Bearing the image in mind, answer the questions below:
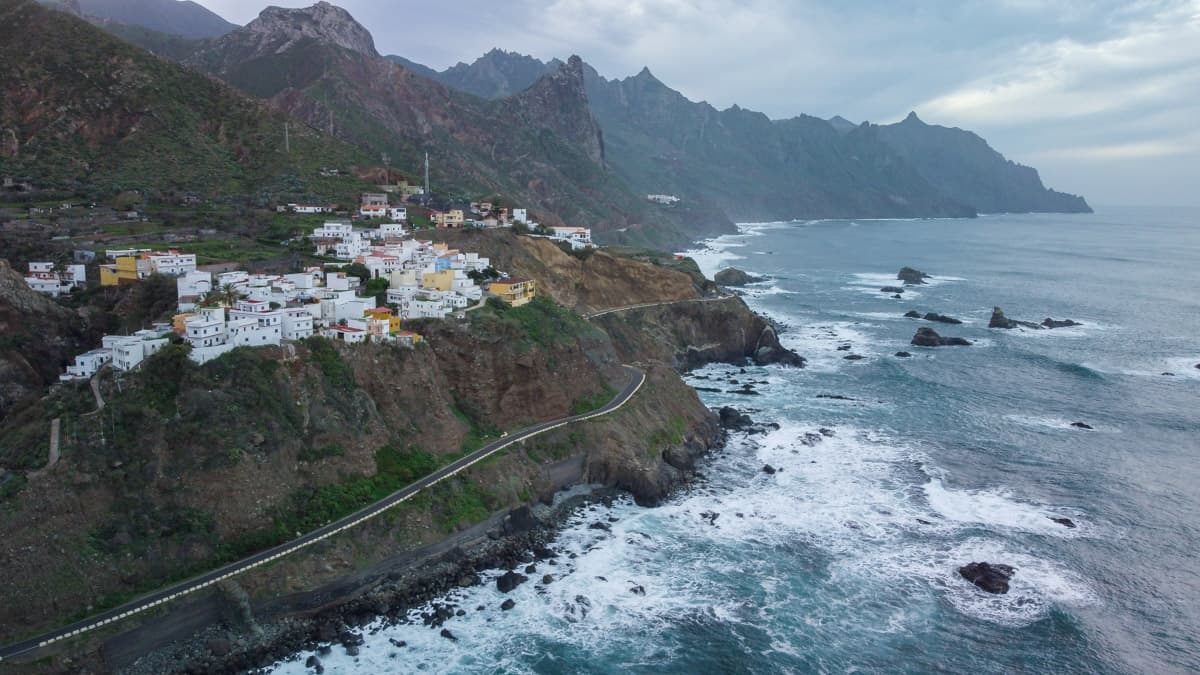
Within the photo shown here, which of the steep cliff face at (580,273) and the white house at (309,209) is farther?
the white house at (309,209)

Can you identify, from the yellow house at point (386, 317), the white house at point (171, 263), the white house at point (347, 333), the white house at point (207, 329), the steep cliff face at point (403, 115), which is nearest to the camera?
the white house at point (207, 329)

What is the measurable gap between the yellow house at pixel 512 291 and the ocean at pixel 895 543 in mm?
19093

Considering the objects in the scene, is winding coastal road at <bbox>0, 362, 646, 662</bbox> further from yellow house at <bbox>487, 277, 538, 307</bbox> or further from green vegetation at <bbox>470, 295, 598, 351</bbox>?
yellow house at <bbox>487, 277, 538, 307</bbox>

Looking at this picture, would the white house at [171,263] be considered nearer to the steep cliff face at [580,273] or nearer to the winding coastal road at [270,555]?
the winding coastal road at [270,555]

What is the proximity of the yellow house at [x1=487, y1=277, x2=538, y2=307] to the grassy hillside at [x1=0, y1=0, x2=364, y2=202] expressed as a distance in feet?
123

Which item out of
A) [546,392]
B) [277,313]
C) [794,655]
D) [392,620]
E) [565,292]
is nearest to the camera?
[794,655]

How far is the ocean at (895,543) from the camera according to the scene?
104 ft

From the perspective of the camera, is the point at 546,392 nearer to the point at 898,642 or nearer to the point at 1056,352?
the point at 898,642

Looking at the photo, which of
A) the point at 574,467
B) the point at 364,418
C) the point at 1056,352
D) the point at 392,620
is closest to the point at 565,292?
the point at 574,467

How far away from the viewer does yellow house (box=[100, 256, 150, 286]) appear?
164 feet

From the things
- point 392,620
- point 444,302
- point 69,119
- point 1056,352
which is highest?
point 69,119

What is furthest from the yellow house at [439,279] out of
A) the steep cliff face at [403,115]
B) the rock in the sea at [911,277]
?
the rock in the sea at [911,277]

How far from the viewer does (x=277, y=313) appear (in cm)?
4131

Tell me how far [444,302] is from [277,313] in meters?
12.9
